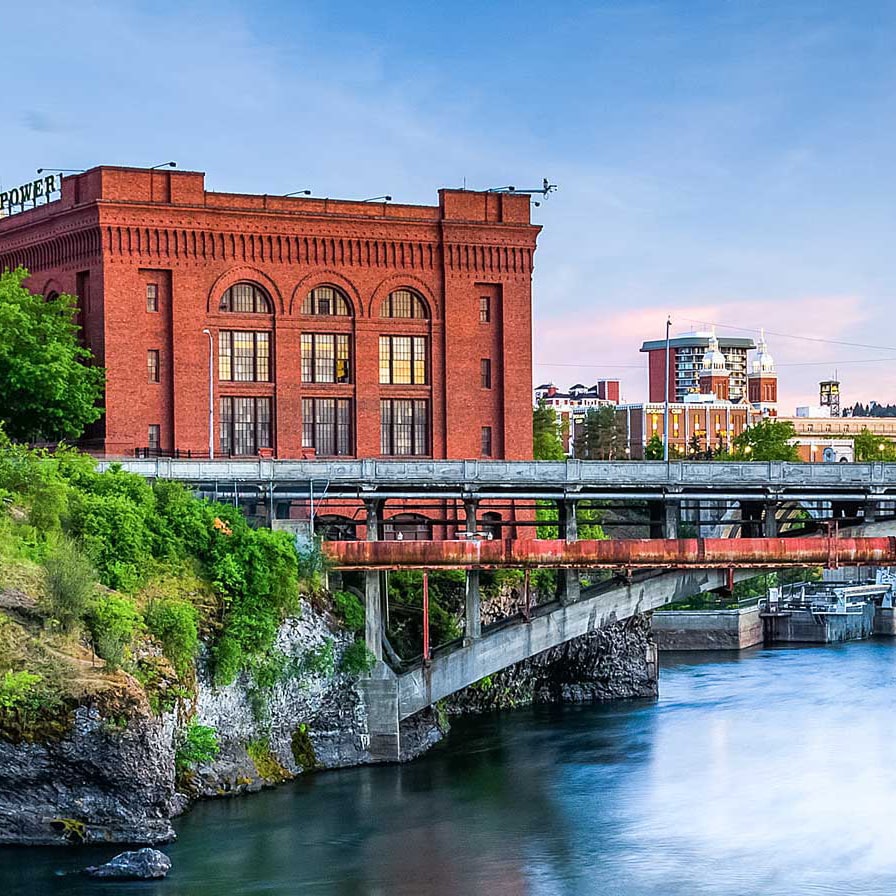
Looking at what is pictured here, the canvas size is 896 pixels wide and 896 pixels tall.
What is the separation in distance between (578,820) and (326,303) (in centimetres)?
2972

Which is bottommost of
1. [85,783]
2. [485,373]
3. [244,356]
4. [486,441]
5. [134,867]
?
[134,867]

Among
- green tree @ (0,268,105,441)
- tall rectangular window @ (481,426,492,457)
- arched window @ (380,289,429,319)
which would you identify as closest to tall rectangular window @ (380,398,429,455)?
tall rectangular window @ (481,426,492,457)

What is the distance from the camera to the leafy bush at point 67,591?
140 feet

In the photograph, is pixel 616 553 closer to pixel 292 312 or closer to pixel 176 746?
pixel 176 746

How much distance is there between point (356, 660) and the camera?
52.8 m

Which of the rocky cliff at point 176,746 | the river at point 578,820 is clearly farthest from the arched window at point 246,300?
the river at point 578,820

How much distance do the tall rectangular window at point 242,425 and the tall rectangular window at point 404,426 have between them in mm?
5130

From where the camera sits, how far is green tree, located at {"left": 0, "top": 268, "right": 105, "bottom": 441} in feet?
209

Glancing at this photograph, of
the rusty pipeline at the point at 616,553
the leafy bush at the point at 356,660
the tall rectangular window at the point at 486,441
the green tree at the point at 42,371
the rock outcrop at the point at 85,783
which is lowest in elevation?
the rock outcrop at the point at 85,783

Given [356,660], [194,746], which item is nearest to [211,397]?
[356,660]

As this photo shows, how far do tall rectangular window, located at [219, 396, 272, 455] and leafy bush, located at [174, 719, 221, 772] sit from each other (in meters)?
24.9

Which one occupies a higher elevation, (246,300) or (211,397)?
(246,300)

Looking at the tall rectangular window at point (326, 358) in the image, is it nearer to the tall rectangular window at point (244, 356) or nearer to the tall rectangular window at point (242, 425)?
the tall rectangular window at point (244, 356)

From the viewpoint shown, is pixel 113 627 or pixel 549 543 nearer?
pixel 113 627
